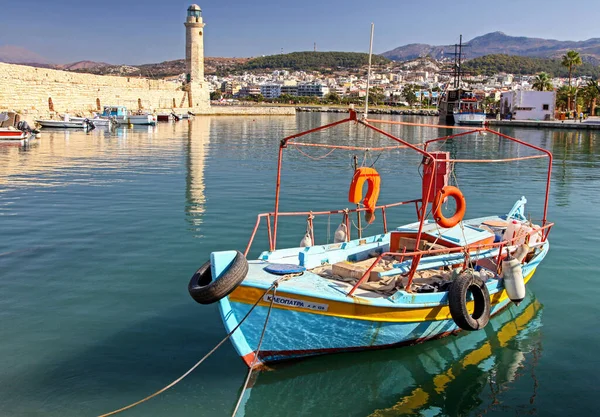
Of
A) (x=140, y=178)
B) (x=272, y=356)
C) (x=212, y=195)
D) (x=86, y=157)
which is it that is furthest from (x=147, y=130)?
(x=272, y=356)

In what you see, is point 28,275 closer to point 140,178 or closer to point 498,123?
point 140,178

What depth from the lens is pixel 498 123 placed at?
227 ft

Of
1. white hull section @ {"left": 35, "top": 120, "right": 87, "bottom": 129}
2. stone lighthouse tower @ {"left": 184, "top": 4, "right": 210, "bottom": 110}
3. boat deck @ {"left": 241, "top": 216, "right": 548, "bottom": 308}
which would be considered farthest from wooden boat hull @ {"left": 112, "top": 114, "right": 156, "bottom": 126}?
boat deck @ {"left": 241, "top": 216, "right": 548, "bottom": 308}

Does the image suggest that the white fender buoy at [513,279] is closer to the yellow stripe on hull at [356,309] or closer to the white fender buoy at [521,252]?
the white fender buoy at [521,252]

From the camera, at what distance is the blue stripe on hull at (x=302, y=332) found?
712 cm

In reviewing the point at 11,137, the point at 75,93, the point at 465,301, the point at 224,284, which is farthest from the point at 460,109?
the point at 224,284

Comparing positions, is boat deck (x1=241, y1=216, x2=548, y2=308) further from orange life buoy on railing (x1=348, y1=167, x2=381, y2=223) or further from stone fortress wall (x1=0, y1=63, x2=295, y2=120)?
stone fortress wall (x1=0, y1=63, x2=295, y2=120)

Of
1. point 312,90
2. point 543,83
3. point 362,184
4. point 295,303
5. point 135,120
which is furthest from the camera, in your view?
point 312,90

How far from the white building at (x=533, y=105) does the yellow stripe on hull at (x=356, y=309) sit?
71714 millimetres

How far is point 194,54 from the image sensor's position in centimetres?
7988

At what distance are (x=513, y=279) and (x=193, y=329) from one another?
5065mm

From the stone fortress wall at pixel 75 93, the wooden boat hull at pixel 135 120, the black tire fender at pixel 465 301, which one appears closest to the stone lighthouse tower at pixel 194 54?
A: the stone fortress wall at pixel 75 93

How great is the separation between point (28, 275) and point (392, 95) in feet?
605

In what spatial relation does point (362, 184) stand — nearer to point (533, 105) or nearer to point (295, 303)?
point (295, 303)
